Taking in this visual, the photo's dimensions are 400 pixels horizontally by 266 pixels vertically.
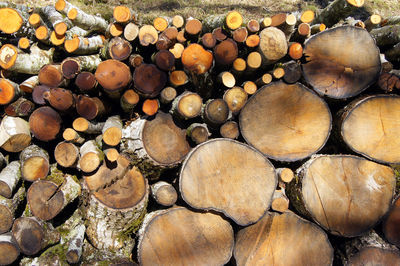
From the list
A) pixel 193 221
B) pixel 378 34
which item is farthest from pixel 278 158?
pixel 378 34

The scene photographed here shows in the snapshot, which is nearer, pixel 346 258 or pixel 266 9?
pixel 346 258

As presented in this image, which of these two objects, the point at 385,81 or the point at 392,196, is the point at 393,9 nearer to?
the point at 385,81

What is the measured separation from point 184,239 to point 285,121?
1.58 m

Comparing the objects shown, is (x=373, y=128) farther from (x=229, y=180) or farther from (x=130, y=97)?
(x=130, y=97)

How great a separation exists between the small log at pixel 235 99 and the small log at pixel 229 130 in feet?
0.50

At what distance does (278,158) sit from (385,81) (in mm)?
1483

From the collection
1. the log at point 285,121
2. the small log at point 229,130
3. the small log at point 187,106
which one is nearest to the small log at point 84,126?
the small log at point 187,106

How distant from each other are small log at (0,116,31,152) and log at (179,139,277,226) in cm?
177

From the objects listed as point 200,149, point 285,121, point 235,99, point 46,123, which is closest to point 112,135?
point 46,123

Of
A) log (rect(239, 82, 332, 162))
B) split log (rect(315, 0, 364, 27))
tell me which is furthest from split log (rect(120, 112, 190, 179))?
split log (rect(315, 0, 364, 27))

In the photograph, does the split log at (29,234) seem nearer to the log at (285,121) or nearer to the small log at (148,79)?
the small log at (148,79)

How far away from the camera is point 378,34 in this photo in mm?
3215

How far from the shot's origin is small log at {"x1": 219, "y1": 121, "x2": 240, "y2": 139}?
2.74 m

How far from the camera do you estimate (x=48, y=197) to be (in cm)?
252
